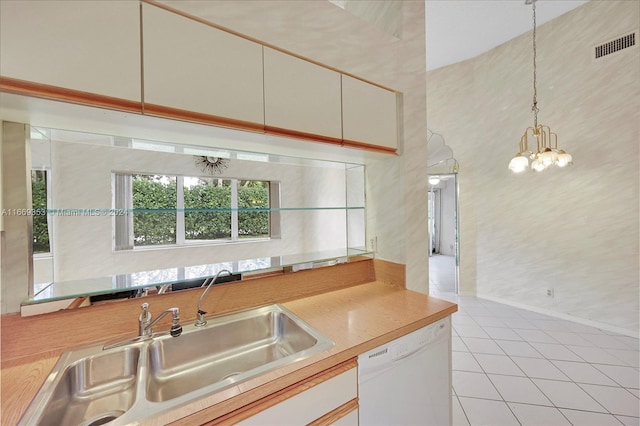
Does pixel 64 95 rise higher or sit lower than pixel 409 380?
higher

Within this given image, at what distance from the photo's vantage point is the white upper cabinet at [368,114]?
1.43m

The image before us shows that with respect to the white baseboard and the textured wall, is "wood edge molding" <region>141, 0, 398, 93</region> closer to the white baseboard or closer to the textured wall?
the textured wall

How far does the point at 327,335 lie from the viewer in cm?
107

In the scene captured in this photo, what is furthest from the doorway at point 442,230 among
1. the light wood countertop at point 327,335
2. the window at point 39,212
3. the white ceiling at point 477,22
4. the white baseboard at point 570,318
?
the window at point 39,212

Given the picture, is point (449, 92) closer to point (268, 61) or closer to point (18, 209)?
point (268, 61)

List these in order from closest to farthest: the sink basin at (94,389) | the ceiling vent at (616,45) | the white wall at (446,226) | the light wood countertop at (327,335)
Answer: the light wood countertop at (327,335), the sink basin at (94,389), the ceiling vent at (616,45), the white wall at (446,226)

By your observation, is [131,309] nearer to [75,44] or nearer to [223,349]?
[223,349]

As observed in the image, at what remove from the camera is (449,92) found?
4.14 meters

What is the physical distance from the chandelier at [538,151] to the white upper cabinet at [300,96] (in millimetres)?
2562

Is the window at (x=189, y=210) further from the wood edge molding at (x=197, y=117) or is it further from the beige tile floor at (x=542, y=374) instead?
the beige tile floor at (x=542, y=374)

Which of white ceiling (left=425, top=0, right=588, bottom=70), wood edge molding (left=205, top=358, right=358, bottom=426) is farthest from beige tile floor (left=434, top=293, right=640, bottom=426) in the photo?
white ceiling (left=425, top=0, right=588, bottom=70)

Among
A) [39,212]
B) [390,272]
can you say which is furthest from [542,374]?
[39,212]

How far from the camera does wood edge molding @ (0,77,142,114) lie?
0.75 metres

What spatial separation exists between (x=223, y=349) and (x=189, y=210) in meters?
0.72
